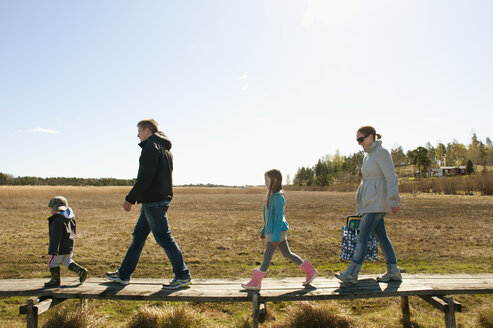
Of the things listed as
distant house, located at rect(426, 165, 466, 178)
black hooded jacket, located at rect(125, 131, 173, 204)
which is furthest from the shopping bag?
distant house, located at rect(426, 165, 466, 178)

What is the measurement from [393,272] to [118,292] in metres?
3.62

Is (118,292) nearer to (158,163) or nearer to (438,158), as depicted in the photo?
(158,163)

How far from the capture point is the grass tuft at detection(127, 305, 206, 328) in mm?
3969

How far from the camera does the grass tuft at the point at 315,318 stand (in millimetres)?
3957

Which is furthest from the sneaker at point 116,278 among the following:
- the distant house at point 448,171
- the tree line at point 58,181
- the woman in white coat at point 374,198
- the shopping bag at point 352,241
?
the distant house at point 448,171

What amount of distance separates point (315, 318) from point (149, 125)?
3332 millimetres

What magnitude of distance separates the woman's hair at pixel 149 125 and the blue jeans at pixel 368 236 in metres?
3.04

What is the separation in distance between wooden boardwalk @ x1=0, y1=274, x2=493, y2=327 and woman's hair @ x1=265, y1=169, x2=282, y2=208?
1195 mm

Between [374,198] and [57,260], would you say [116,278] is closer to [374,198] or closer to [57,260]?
[57,260]

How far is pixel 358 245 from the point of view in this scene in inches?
163

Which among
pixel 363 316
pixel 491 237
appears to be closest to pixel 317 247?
pixel 363 316

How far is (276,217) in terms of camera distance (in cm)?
386

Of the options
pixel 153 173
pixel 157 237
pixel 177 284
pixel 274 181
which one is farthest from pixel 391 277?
pixel 153 173

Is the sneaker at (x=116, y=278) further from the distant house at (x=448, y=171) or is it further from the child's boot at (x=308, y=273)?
the distant house at (x=448, y=171)
